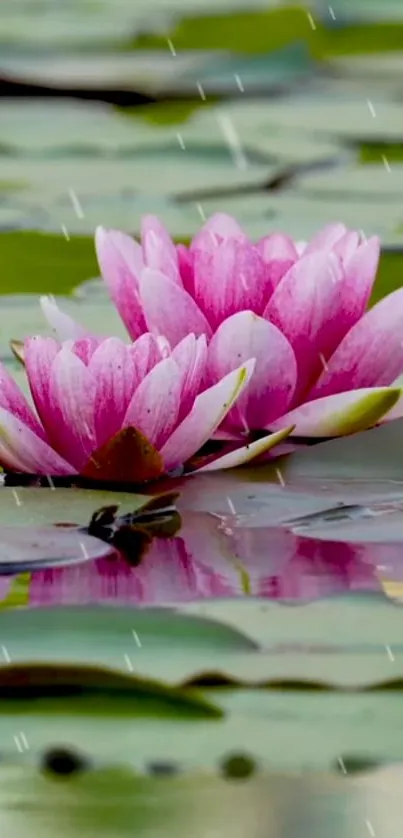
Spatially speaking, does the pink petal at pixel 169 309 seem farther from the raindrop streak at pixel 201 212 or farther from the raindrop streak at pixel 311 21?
the raindrop streak at pixel 311 21

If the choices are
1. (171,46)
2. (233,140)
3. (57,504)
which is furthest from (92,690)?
(171,46)

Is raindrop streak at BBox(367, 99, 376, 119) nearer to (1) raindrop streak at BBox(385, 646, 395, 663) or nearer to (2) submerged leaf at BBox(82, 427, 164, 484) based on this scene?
(2) submerged leaf at BBox(82, 427, 164, 484)

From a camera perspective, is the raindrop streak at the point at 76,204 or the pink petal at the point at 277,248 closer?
the pink petal at the point at 277,248

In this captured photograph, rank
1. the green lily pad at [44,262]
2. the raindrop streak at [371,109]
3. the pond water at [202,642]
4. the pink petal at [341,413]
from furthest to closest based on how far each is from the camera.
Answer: the raindrop streak at [371,109] < the green lily pad at [44,262] < the pink petal at [341,413] < the pond water at [202,642]

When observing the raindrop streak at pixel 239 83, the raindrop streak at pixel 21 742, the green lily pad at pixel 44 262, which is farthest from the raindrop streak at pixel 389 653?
the raindrop streak at pixel 239 83

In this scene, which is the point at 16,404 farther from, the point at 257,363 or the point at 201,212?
the point at 201,212
